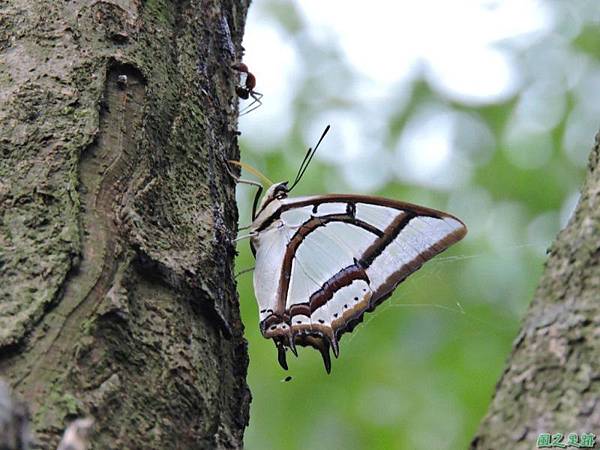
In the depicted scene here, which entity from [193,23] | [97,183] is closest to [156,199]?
[97,183]

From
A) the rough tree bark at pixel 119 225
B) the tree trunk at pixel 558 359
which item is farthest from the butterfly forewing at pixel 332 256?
the tree trunk at pixel 558 359

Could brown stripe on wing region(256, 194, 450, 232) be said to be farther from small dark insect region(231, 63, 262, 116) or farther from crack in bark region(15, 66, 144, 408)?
crack in bark region(15, 66, 144, 408)

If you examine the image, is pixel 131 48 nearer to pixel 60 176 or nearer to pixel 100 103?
pixel 100 103

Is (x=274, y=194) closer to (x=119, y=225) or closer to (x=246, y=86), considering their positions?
(x=246, y=86)

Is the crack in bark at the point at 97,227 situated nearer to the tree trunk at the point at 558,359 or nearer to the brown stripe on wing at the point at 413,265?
the tree trunk at the point at 558,359

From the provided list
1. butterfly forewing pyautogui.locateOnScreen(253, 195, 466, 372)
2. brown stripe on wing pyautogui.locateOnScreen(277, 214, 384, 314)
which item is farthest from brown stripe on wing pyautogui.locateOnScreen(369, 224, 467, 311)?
brown stripe on wing pyautogui.locateOnScreen(277, 214, 384, 314)

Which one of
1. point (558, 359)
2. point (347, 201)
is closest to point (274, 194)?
point (347, 201)
